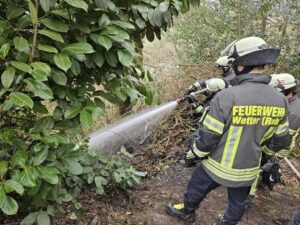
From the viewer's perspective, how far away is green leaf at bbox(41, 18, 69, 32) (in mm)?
1854

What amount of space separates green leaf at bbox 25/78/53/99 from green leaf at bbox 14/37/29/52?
0.16 meters

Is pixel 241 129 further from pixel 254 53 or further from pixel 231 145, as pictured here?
pixel 254 53

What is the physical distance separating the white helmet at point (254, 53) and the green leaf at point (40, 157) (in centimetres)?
169

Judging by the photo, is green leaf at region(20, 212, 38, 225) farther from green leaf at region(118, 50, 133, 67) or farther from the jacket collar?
the jacket collar

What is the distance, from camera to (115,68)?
2.27 metres

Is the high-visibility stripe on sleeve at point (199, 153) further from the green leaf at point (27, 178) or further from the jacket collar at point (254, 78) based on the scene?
the green leaf at point (27, 178)

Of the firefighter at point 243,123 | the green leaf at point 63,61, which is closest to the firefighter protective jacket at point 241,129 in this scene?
the firefighter at point 243,123

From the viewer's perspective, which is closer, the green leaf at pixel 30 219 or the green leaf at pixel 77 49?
the green leaf at pixel 77 49

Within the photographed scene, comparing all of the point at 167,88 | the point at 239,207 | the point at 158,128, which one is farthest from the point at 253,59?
the point at 167,88

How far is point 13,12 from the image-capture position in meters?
1.89

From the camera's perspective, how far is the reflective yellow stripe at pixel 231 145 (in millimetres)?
2918

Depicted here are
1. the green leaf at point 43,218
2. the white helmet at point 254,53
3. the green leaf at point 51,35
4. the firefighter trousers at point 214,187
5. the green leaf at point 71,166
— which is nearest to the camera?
the green leaf at point 51,35

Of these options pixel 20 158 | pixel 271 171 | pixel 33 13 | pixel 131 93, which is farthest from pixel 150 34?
pixel 271 171

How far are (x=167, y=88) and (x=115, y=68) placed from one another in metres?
4.97
